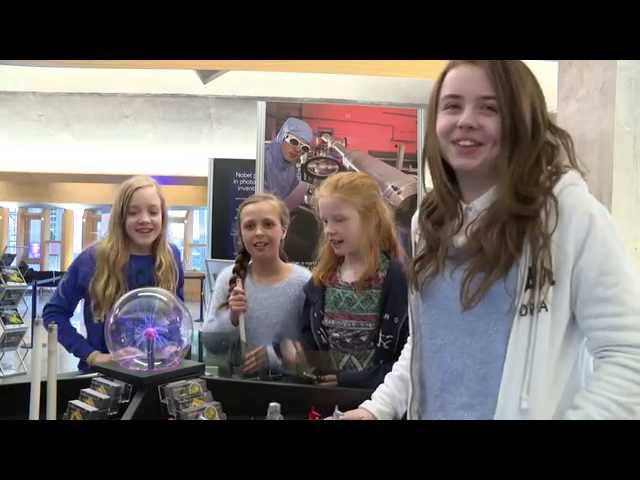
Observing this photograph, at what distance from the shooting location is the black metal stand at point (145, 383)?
103 centimetres

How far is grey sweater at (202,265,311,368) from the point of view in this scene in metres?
Result: 1.88

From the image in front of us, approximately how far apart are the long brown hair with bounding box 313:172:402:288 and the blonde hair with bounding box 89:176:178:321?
563 millimetres

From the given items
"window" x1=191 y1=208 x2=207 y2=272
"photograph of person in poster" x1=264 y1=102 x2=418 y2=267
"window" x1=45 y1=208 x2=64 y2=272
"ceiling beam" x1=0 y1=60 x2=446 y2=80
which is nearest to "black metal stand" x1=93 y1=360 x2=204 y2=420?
"photograph of person in poster" x1=264 y1=102 x2=418 y2=267

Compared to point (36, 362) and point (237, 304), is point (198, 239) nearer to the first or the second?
point (237, 304)

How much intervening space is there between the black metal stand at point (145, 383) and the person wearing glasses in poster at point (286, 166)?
2.71 m

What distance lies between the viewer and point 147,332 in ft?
3.73

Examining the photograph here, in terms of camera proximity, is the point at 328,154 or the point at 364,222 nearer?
the point at 364,222

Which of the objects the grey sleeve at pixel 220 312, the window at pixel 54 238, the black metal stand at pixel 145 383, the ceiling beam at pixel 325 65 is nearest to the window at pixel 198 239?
the window at pixel 54 238

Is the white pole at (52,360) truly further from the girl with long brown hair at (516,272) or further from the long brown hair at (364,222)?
the long brown hair at (364,222)

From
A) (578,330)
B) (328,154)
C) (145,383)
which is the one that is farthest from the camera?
(328,154)

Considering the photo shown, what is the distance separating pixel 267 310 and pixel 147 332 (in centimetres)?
85

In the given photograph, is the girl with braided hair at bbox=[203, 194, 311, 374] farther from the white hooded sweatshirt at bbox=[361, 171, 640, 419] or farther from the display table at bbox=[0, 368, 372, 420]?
the white hooded sweatshirt at bbox=[361, 171, 640, 419]

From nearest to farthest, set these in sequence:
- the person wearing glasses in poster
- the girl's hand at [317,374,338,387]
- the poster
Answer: the girl's hand at [317,374,338,387]
the person wearing glasses in poster
the poster

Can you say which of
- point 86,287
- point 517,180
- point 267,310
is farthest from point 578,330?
point 86,287
